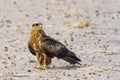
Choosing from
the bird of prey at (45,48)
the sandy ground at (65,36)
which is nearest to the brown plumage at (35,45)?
the bird of prey at (45,48)

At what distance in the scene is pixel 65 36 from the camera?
688 inches

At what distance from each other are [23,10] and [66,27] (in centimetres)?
412

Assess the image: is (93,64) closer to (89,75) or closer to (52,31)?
(89,75)

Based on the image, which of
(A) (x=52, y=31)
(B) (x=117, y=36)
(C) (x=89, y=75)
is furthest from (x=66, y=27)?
(C) (x=89, y=75)

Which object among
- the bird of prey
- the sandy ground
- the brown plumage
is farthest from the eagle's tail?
the brown plumage

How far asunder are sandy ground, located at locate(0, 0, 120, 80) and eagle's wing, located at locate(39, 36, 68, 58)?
0.27 meters

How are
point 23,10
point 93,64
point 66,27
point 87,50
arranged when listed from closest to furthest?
1. point 93,64
2. point 87,50
3. point 66,27
4. point 23,10

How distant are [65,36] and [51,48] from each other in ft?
15.8

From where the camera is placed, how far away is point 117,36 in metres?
17.5

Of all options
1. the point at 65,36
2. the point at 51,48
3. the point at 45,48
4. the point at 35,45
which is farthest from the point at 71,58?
the point at 65,36

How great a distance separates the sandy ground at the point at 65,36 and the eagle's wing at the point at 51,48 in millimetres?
274

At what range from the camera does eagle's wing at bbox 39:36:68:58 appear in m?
12.7

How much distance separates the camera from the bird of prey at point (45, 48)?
41.5ft

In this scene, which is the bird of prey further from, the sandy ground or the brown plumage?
the sandy ground
